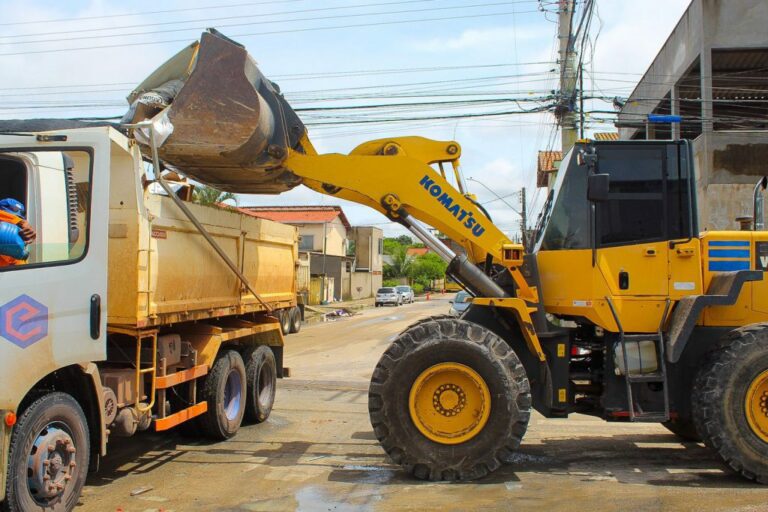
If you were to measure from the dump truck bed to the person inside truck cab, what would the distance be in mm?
1033

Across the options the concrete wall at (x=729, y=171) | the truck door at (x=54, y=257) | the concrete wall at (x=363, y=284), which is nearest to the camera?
the truck door at (x=54, y=257)

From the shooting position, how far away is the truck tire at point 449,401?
6227mm

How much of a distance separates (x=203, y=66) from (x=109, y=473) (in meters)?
4.01

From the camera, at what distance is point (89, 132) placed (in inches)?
205

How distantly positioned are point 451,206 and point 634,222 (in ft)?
6.02

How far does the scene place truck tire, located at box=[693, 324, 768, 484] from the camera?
610 cm

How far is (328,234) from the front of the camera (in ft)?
190

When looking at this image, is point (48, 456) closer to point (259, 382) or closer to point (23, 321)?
point (23, 321)

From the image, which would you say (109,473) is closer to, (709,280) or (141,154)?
(141,154)

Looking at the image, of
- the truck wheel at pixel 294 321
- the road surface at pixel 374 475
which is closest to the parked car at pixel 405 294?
the truck wheel at pixel 294 321

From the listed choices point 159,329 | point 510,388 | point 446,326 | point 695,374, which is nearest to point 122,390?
point 159,329

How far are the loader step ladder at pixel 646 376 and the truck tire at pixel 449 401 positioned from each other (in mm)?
1012

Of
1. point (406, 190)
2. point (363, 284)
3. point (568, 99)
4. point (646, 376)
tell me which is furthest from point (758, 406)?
point (363, 284)

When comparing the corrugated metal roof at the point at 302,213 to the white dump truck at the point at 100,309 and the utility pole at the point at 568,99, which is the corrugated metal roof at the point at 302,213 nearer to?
the utility pole at the point at 568,99
